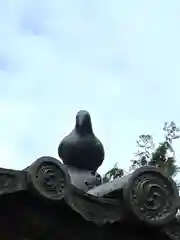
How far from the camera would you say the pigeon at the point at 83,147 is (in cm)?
276

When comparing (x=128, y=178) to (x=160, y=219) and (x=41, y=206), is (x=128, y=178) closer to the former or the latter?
(x=160, y=219)

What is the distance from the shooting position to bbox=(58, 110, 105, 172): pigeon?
108 inches

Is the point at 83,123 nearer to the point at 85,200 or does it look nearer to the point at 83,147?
the point at 83,147

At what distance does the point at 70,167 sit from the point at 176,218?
0.67 m

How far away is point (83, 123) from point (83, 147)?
0.34ft

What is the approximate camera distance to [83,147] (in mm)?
2758

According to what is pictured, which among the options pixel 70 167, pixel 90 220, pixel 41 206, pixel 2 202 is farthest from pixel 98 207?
pixel 70 167

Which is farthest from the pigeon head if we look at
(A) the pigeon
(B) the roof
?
(B) the roof

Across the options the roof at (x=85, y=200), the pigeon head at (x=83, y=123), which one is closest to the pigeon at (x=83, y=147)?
the pigeon head at (x=83, y=123)

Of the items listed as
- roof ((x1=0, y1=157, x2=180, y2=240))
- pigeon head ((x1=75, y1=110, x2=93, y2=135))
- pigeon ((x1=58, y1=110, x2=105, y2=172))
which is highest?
pigeon head ((x1=75, y1=110, x2=93, y2=135))

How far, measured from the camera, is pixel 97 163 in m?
2.79

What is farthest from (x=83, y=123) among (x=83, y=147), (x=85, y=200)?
(x=85, y=200)

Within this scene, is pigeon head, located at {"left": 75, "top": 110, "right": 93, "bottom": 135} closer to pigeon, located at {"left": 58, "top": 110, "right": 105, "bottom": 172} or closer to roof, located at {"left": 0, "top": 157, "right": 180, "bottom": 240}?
pigeon, located at {"left": 58, "top": 110, "right": 105, "bottom": 172}

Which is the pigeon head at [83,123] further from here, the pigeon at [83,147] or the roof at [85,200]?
the roof at [85,200]
